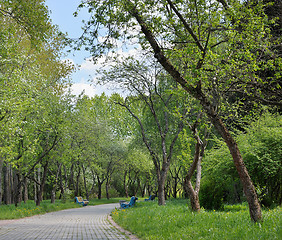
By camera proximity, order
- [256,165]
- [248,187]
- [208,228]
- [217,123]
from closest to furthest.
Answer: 1. [248,187]
2. [208,228]
3. [217,123]
4. [256,165]

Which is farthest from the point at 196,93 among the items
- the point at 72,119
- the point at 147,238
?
the point at 72,119

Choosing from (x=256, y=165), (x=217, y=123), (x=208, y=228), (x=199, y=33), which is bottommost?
(x=208, y=228)

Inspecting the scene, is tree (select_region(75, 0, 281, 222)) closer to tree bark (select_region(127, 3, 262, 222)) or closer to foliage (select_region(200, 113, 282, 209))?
tree bark (select_region(127, 3, 262, 222))

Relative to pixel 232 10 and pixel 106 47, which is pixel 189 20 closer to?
pixel 232 10

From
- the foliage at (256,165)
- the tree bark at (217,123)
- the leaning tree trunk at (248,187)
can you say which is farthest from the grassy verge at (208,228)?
the foliage at (256,165)

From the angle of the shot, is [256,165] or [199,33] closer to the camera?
[199,33]

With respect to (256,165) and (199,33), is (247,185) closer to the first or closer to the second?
(199,33)

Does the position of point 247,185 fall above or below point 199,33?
below

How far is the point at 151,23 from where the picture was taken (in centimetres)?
782

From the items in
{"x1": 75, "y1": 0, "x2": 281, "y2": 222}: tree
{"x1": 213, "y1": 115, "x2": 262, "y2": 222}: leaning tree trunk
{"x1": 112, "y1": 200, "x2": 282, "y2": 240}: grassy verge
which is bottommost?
{"x1": 112, "y1": 200, "x2": 282, "y2": 240}: grassy verge

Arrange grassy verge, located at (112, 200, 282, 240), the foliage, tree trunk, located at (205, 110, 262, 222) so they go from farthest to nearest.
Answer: the foliage < tree trunk, located at (205, 110, 262, 222) < grassy verge, located at (112, 200, 282, 240)

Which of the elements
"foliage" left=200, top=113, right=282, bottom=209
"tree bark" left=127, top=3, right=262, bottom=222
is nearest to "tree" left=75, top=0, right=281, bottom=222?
"tree bark" left=127, top=3, right=262, bottom=222

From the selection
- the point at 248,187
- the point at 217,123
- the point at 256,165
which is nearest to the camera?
the point at 248,187

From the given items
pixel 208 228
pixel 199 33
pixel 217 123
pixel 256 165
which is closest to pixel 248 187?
pixel 208 228
